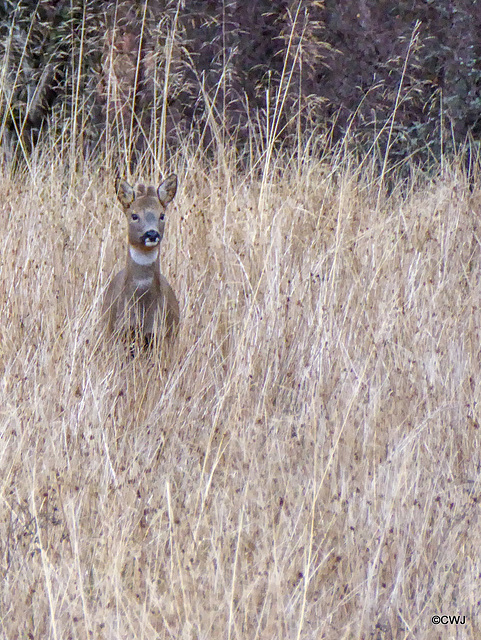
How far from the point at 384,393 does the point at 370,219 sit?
1909 mm

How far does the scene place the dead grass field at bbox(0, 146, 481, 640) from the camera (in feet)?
7.71

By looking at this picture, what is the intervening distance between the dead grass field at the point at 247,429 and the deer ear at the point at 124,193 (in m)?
0.48

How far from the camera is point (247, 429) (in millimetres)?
3180

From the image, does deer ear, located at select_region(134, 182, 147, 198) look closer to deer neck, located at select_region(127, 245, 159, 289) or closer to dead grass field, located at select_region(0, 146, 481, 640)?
deer neck, located at select_region(127, 245, 159, 289)

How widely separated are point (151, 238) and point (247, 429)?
113 centimetres

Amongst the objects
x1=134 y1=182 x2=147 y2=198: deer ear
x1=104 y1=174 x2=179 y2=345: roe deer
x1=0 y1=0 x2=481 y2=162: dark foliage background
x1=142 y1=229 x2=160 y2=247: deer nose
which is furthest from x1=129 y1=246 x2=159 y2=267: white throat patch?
x1=0 y1=0 x2=481 y2=162: dark foliage background

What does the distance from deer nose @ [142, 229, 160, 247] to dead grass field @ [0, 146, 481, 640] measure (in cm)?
40

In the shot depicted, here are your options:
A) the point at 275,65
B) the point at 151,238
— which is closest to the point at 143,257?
the point at 151,238

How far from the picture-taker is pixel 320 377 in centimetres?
352

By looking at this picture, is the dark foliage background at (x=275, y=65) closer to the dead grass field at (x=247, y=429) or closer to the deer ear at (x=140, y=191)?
the dead grass field at (x=247, y=429)

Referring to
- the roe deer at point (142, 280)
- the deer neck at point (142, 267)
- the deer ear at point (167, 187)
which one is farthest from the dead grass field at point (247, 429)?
the deer ear at point (167, 187)

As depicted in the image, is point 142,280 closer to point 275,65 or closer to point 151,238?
point 151,238

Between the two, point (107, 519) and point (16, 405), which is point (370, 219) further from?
point (107, 519)

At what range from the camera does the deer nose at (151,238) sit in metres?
3.98
